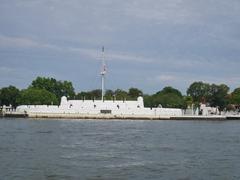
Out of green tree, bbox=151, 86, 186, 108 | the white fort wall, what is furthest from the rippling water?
green tree, bbox=151, 86, 186, 108

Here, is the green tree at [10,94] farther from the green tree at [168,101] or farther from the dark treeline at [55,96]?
the green tree at [168,101]

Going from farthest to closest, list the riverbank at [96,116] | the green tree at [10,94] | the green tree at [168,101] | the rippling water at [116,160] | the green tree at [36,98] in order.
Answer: the green tree at [10,94]
the green tree at [168,101]
the green tree at [36,98]
the riverbank at [96,116]
the rippling water at [116,160]

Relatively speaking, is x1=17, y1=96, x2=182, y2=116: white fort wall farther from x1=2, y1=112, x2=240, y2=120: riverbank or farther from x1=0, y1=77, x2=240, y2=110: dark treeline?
x1=0, y1=77, x2=240, y2=110: dark treeline

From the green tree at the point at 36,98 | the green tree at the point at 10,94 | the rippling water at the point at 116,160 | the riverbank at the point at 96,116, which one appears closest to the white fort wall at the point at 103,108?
the riverbank at the point at 96,116

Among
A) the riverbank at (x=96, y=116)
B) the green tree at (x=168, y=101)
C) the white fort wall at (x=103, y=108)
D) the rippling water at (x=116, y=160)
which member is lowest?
the rippling water at (x=116, y=160)

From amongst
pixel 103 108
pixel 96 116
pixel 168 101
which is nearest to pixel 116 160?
pixel 96 116

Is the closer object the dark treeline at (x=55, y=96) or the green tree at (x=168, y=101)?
the dark treeline at (x=55, y=96)

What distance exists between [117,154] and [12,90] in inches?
5699

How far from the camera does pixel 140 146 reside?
51781 mm

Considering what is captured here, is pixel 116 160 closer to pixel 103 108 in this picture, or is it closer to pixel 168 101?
pixel 103 108

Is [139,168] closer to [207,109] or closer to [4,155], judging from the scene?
[4,155]

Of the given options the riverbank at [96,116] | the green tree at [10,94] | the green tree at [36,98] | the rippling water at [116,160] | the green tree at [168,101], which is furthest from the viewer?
the green tree at [10,94]

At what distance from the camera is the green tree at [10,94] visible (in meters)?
185

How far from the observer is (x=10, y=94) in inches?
7303
